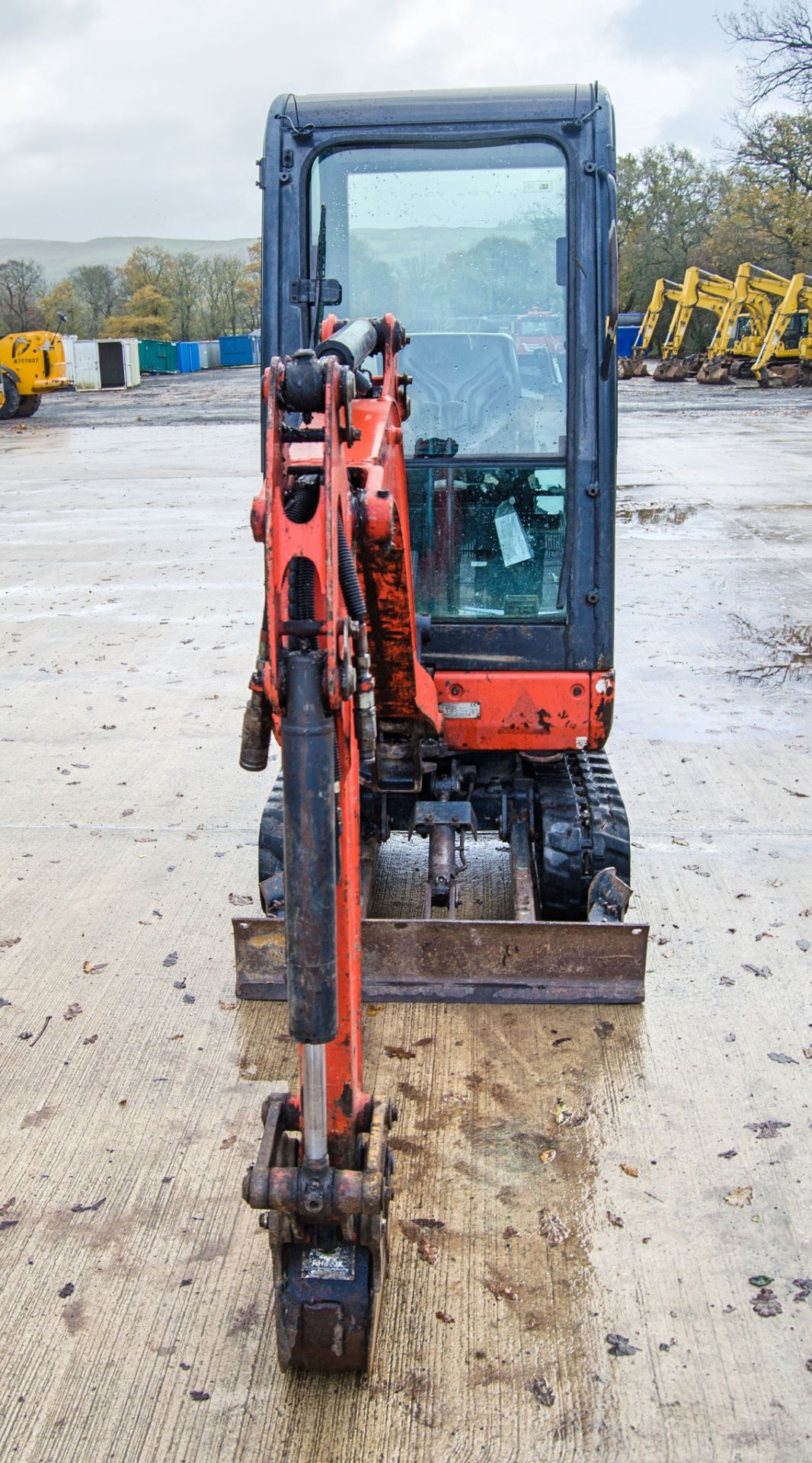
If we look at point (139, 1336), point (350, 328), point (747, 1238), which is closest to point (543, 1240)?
point (747, 1238)

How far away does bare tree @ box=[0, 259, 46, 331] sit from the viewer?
168 feet

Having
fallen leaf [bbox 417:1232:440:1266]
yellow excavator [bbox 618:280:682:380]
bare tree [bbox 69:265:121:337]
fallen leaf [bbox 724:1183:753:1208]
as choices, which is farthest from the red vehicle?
bare tree [bbox 69:265:121:337]

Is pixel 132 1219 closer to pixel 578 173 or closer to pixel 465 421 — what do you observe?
pixel 465 421

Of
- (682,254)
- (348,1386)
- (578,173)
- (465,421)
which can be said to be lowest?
(348,1386)

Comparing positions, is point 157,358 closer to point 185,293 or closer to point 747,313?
point 185,293

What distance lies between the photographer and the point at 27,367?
91.1ft

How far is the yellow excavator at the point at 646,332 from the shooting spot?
39031 millimetres

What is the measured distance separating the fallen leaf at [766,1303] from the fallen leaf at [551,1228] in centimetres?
50

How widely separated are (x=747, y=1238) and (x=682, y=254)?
180 feet

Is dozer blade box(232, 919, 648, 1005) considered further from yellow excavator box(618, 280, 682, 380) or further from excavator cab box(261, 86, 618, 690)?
yellow excavator box(618, 280, 682, 380)

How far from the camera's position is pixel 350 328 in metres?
3.25

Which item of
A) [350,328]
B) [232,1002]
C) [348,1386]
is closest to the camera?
[348,1386]

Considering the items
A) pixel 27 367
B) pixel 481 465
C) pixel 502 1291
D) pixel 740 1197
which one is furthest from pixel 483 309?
pixel 27 367

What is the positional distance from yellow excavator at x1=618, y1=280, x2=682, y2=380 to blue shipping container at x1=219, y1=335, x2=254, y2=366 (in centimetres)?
1652
